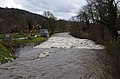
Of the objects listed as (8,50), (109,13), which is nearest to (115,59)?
(8,50)

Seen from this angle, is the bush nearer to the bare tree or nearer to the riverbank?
the riverbank

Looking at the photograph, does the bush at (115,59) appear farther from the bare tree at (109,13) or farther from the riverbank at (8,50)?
the bare tree at (109,13)

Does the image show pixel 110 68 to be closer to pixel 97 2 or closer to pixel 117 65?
pixel 117 65

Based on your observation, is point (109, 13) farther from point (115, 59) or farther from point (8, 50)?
point (115, 59)

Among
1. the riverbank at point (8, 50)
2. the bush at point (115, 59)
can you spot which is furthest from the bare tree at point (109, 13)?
the bush at point (115, 59)

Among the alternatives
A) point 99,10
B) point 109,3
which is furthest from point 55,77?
point 99,10

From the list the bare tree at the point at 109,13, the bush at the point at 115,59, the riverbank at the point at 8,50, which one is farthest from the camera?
the bare tree at the point at 109,13

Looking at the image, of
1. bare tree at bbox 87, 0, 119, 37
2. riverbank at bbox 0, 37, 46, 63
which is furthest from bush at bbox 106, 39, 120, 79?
bare tree at bbox 87, 0, 119, 37

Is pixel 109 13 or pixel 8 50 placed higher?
pixel 109 13

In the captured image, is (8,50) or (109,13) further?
(109,13)

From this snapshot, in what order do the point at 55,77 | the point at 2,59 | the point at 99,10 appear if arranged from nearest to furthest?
the point at 55,77, the point at 2,59, the point at 99,10

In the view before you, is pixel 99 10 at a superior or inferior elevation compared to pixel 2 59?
superior

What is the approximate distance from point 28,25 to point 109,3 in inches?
3232

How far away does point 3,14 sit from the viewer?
12744 centimetres
